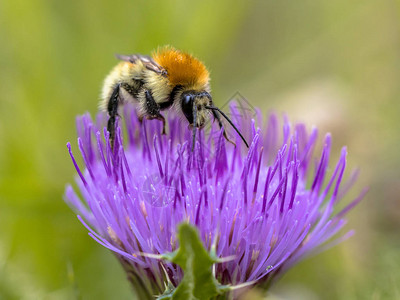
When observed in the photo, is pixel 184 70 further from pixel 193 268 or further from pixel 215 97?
pixel 215 97

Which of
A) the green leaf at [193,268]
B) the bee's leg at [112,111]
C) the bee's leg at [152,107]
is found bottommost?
the green leaf at [193,268]

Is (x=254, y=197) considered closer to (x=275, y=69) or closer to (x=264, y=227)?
(x=264, y=227)

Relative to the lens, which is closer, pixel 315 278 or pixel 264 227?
pixel 264 227

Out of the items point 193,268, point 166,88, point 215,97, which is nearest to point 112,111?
point 166,88

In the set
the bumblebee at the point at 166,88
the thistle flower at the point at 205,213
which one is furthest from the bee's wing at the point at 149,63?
the thistle flower at the point at 205,213

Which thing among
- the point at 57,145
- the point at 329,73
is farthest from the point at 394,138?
the point at 57,145

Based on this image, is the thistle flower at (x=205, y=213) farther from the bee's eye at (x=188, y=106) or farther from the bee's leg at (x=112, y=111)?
the bee's leg at (x=112, y=111)

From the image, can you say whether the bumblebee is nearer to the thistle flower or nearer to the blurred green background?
the thistle flower
